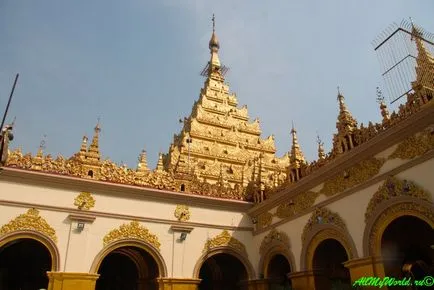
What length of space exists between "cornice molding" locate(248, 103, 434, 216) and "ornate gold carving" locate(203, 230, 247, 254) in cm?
156

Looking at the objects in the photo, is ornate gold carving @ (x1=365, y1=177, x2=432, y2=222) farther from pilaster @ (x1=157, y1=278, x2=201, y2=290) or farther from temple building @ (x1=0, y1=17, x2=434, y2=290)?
pilaster @ (x1=157, y1=278, x2=201, y2=290)

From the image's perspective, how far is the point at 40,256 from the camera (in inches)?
545

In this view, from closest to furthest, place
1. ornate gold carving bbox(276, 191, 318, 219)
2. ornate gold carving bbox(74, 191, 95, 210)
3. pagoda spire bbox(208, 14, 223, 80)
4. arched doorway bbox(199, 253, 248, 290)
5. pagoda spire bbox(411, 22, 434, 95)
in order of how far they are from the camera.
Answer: pagoda spire bbox(411, 22, 434, 95) → ornate gold carving bbox(276, 191, 318, 219) → ornate gold carving bbox(74, 191, 95, 210) → arched doorway bbox(199, 253, 248, 290) → pagoda spire bbox(208, 14, 223, 80)

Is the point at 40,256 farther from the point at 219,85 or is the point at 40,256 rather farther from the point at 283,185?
the point at 219,85

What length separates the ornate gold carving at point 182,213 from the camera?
11789 mm

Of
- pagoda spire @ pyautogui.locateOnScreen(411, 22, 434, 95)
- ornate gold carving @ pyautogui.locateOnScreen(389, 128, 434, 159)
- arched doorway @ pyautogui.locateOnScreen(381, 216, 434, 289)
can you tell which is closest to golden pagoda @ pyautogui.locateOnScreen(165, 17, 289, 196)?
arched doorway @ pyautogui.locateOnScreen(381, 216, 434, 289)

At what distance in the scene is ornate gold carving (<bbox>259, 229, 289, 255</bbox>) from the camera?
11.2 meters

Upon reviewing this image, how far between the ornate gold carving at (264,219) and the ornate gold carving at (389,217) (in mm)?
4168

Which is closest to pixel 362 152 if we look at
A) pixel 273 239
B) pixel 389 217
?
pixel 389 217

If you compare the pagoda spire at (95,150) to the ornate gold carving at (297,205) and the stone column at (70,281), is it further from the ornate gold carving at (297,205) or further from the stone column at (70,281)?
the ornate gold carving at (297,205)

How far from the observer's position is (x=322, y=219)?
9.83 metres

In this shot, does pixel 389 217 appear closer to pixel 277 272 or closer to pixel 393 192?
pixel 393 192

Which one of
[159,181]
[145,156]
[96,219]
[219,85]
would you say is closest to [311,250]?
[159,181]

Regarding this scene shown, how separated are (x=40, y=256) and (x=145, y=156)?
16.8ft
